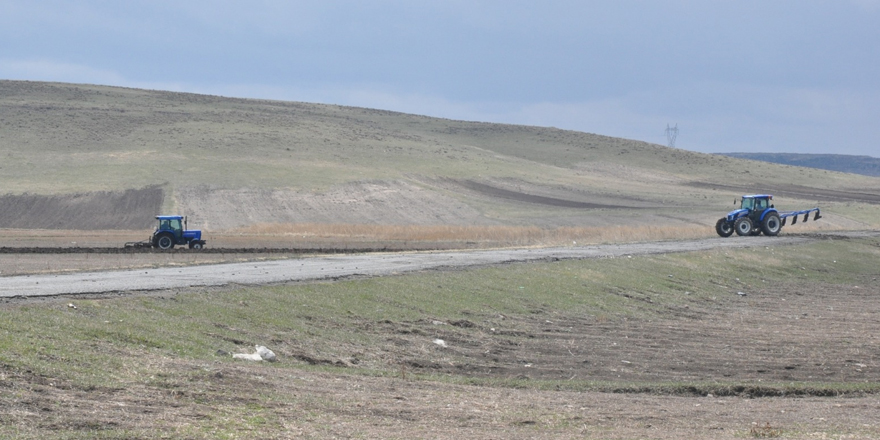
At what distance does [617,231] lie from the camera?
66.6 m

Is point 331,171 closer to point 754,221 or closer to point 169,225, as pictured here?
point 169,225

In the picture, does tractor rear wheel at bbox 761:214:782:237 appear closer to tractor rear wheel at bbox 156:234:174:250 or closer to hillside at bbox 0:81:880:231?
hillside at bbox 0:81:880:231

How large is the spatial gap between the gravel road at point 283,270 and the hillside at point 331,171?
111 ft

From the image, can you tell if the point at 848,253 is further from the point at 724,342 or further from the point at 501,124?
the point at 501,124

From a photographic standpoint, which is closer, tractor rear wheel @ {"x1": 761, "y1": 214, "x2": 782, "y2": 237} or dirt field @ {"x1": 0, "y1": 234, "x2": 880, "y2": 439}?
dirt field @ {"x1": 0, "y1": 234, "x2": 880, "y2": 439}

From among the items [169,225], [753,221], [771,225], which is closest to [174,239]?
[169,225]

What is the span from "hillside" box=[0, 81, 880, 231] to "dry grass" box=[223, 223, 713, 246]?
5.39 meters

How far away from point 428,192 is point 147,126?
4221 cm

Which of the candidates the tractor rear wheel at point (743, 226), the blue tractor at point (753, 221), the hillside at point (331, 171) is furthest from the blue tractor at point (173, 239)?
the tractor rear wheel at point (743, 226)

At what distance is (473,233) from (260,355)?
170 feet

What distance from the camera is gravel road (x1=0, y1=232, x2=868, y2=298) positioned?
23.5 m

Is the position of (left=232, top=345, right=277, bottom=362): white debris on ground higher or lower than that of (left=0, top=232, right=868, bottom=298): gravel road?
higher

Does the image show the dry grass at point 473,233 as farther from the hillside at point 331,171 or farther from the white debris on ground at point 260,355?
the white debris on ground at point 260,355

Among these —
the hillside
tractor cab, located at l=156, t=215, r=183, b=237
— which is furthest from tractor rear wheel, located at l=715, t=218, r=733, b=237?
tractor cab, located at l=156, t=215, r=183, b=237
